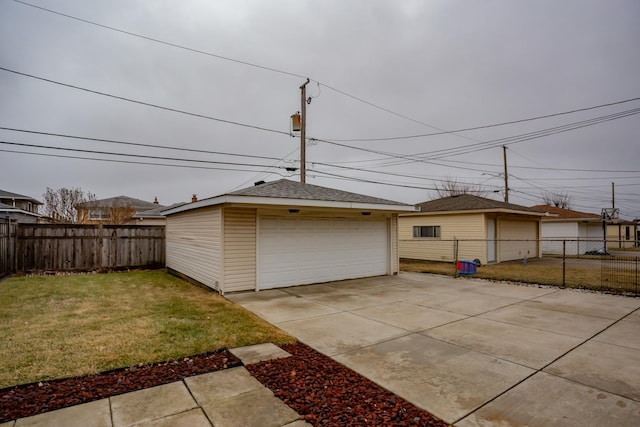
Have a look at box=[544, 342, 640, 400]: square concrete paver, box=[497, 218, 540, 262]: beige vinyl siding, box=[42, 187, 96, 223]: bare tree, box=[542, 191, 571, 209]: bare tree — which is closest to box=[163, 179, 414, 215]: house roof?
box=[544, 342, 640, 400]: square concrete paver

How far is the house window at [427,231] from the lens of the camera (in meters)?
17.9

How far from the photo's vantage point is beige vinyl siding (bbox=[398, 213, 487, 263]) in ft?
52.9

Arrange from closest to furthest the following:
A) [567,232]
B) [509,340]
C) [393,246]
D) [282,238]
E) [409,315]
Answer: [509,340], [409,315], [282,238], [393,246], [567,232]

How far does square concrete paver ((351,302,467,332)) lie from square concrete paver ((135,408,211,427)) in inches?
143

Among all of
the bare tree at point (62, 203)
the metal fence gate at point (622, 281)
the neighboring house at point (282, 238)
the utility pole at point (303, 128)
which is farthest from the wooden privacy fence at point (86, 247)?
the metal fence gate at point (622, 281)

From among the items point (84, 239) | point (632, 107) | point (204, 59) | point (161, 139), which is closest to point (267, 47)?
point (204, 59)

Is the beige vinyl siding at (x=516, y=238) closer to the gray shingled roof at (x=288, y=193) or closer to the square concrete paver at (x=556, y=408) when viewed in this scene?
the gray shingled roof at (x=288, y=193)

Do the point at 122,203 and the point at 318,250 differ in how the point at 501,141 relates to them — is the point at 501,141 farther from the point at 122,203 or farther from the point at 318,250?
the point at 122,203

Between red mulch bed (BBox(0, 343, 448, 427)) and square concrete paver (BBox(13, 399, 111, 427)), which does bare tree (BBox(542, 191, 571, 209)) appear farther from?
square concrete paver (BBox(13, 399, 111, 427))

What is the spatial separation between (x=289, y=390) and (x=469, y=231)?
1534cm

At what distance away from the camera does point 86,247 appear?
12.2 metres

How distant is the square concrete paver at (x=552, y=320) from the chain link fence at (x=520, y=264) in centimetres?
373

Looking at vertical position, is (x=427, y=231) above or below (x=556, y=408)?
above

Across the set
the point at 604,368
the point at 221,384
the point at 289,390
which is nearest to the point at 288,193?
the point at 221,384
